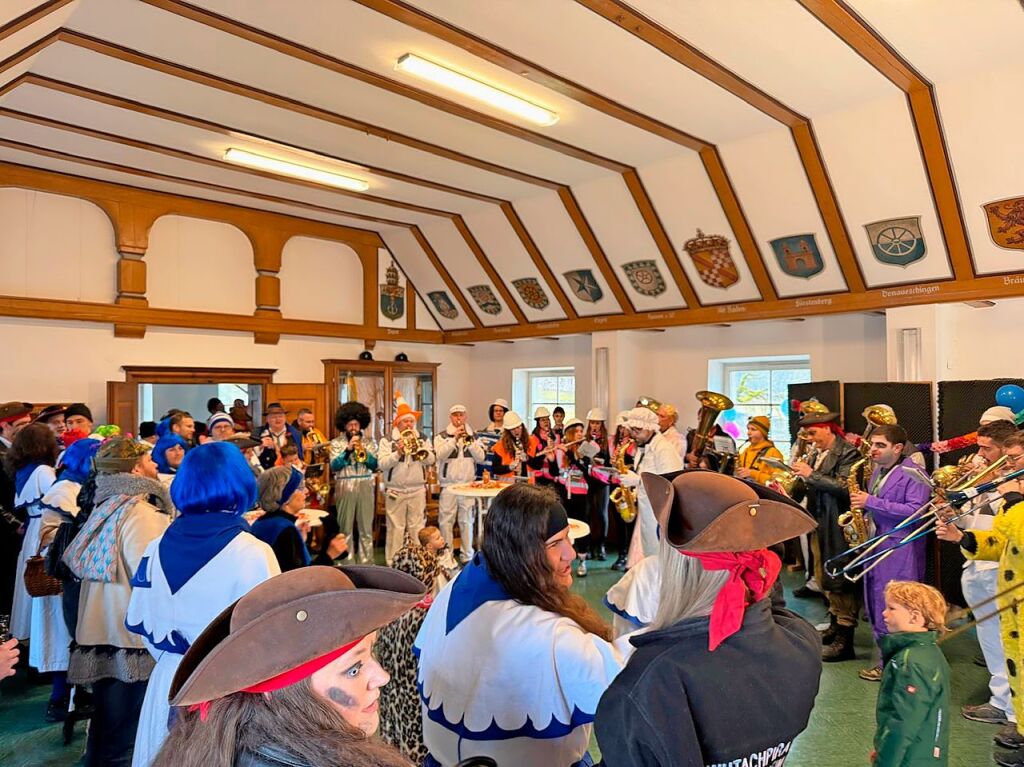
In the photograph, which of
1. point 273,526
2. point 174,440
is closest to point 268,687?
point 273,526

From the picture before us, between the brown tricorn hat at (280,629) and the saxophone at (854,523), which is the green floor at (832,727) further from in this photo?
the brown tricorn hat at (280,629)

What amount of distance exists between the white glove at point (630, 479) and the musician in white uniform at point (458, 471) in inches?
80.9

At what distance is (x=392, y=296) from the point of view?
1147 centimetres

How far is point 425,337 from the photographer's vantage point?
1193 centimetres

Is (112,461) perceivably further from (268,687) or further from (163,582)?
(268,687)

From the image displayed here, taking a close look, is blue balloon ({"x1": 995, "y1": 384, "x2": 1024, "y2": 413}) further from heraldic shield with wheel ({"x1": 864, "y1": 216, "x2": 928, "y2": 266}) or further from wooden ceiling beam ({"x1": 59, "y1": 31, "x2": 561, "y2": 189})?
wooden ceiling beam ({"x1": 59, "y1": 31, "x2": 561, "y2": 189})

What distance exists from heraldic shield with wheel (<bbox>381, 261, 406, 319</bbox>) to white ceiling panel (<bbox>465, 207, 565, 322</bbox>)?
208 cm

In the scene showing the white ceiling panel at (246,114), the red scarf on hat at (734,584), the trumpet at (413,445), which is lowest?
the trumpet at (413,445)

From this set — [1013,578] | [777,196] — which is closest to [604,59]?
[777,196]

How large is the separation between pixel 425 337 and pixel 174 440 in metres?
8.15

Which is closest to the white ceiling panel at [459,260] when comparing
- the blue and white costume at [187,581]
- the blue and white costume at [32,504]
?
the blue and white costume at [32,504]

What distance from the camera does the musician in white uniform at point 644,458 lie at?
600 centimetres

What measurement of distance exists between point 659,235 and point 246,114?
4604 millimetres

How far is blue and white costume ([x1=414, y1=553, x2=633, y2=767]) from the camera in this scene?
1681 mm
